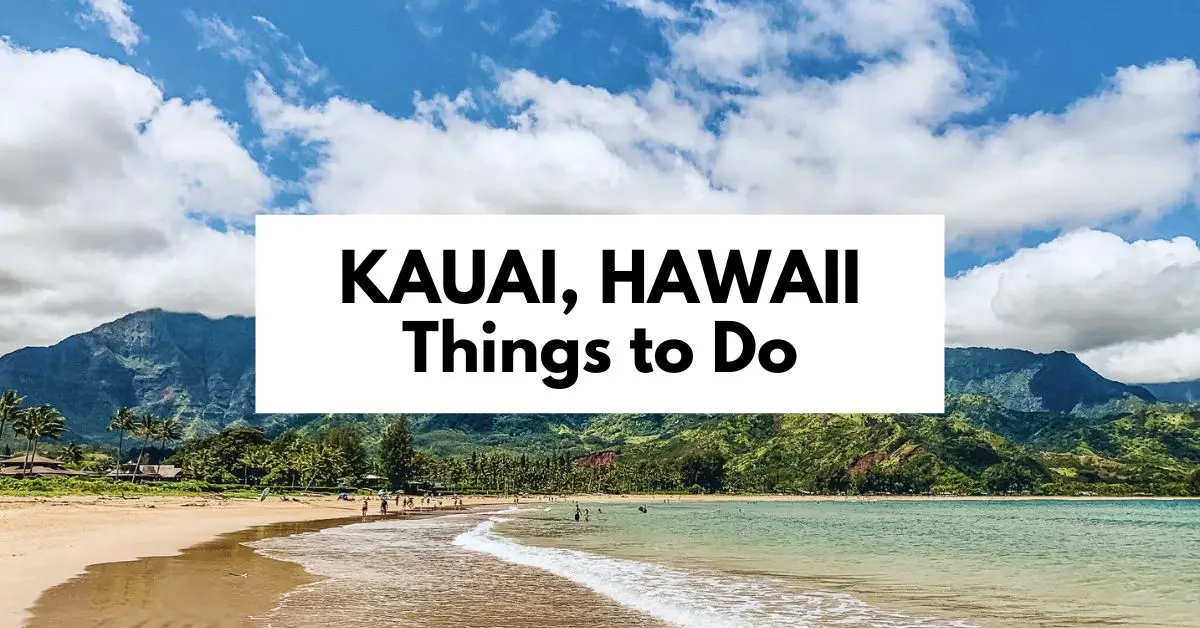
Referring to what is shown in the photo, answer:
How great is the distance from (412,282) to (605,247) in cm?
631

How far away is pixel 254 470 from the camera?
137m

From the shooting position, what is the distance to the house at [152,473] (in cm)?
11981

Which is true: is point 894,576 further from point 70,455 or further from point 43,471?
point 70,455

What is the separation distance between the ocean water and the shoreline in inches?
210

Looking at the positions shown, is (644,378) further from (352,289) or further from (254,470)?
(254,470)

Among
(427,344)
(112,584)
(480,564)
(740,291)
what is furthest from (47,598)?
(740,291)

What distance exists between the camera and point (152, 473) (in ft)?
413

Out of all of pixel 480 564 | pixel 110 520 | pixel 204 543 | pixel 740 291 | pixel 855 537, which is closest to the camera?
pixel 740 291

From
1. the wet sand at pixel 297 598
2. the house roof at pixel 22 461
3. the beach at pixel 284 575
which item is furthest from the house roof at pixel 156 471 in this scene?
the wet sand at pixel 297 598

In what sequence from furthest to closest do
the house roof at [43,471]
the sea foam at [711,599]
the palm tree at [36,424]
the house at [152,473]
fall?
the house roof at [43,471], the house at [152,473], the palm tree at [36,424], the sea foam at [711,599]

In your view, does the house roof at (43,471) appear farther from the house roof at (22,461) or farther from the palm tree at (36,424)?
the palm tree at (36,424)

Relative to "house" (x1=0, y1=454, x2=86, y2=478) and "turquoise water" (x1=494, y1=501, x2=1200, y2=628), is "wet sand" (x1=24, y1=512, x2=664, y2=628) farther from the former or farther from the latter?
"house" (x1=0, y1=454, x2=86, y2=478)

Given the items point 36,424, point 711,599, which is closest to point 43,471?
point 36,424

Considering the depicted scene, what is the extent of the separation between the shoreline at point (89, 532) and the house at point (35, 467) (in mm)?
52916
